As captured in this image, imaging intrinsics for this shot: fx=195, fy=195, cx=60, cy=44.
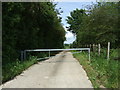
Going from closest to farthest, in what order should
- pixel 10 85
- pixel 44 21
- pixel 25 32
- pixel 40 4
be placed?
pixel 10 85 < pixel 25 32 < pixel 40 4 < pixel 44 21

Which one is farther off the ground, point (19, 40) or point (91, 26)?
point (91, 26)

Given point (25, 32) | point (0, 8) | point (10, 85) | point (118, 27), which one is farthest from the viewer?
point (25, 32)

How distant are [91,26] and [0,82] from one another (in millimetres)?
11102

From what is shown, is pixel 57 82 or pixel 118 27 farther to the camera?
pixel 118 27

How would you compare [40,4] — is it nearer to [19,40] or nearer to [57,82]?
A: [19,40]

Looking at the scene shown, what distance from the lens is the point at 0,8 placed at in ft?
26.9

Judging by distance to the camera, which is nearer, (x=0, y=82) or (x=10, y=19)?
(x=0, y=82)

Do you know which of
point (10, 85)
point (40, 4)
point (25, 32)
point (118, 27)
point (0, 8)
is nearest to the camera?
point (10, 85)

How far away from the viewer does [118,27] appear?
36.9ft

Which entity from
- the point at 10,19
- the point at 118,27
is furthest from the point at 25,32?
the point at 118,27

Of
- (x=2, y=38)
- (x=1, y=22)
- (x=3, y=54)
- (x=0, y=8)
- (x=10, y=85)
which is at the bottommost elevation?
(x=10, y=85)

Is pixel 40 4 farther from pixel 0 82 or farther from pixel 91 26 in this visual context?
pixel 0 82

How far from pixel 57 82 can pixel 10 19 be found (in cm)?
378

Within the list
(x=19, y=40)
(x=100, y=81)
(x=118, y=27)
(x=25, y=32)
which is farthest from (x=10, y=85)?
(x=118, y=27)
